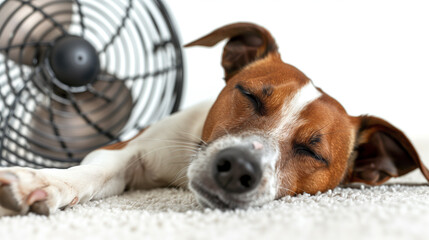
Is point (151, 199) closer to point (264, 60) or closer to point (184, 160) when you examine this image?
point (184, 160)

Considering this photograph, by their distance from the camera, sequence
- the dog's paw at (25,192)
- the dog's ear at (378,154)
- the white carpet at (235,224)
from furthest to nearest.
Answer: the dog's ear at (378,154)
the dog's paw at (25,192)
the white carpet at (235,224)

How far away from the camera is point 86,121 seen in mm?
1758

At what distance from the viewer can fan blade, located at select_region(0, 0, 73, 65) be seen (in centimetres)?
158

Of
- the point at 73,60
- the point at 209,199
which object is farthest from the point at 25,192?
the point at 73,60

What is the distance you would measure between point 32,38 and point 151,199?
915 mm

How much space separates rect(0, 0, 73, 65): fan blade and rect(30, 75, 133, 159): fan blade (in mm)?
242

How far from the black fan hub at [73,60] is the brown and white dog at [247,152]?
346mm

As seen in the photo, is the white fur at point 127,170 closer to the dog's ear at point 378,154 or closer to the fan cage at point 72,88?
the fan cage at point 72,88

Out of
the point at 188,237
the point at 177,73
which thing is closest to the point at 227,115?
the point at 188,237

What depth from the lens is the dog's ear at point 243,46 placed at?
1.51m

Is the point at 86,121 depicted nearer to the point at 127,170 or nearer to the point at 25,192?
the point at 127,170

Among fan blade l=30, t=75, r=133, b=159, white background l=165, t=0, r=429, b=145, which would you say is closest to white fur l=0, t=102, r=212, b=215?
fan blade l=30, t=75, r=133, b=159

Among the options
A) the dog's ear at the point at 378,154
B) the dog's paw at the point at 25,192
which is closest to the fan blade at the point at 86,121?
the dog's paw at the point at 25,192

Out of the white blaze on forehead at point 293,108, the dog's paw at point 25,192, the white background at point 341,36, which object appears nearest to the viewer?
the dog's paw at point 25,192
